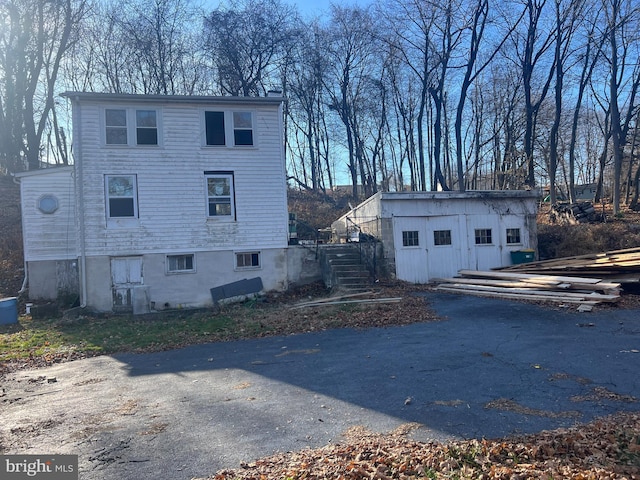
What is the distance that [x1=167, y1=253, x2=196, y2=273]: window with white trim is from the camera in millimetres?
15562

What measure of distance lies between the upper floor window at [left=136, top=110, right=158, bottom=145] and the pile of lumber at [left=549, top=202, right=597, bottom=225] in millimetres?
18456

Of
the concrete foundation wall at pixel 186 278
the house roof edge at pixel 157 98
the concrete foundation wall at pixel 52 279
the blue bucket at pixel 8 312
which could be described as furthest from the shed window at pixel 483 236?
the blue bucket at pixel 8 312

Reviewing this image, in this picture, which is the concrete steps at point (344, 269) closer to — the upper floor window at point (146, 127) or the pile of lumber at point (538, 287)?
the pile of lumber at point (538, 287)

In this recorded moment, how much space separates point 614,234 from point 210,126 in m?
16.8

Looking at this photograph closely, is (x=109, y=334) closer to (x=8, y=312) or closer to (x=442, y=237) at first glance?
(x=8, y=312)

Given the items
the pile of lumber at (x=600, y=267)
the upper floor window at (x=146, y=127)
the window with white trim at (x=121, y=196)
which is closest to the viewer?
the pile of lumber at (x=600, y=267)

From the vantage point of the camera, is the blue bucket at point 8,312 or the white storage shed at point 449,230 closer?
the blue bucket at point 8,312

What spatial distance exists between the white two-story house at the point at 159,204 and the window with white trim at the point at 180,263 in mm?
37

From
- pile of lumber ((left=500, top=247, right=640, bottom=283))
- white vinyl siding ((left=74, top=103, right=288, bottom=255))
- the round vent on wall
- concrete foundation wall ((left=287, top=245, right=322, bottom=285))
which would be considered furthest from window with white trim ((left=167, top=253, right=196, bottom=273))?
pile of lumber ((left=500, top=247, right=640, bottom=283))

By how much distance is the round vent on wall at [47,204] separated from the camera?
16359mm

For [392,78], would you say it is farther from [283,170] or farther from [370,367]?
[370,367]

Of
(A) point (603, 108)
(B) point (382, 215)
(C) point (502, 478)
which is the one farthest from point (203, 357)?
(A) point (603, 108)

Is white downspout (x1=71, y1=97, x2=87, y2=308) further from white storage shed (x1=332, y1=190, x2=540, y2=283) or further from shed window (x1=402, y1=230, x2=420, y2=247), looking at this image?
shed window (x1=402, y1=230, x2=420, y2=247)

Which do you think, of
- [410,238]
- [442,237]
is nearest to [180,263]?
[410,238]
